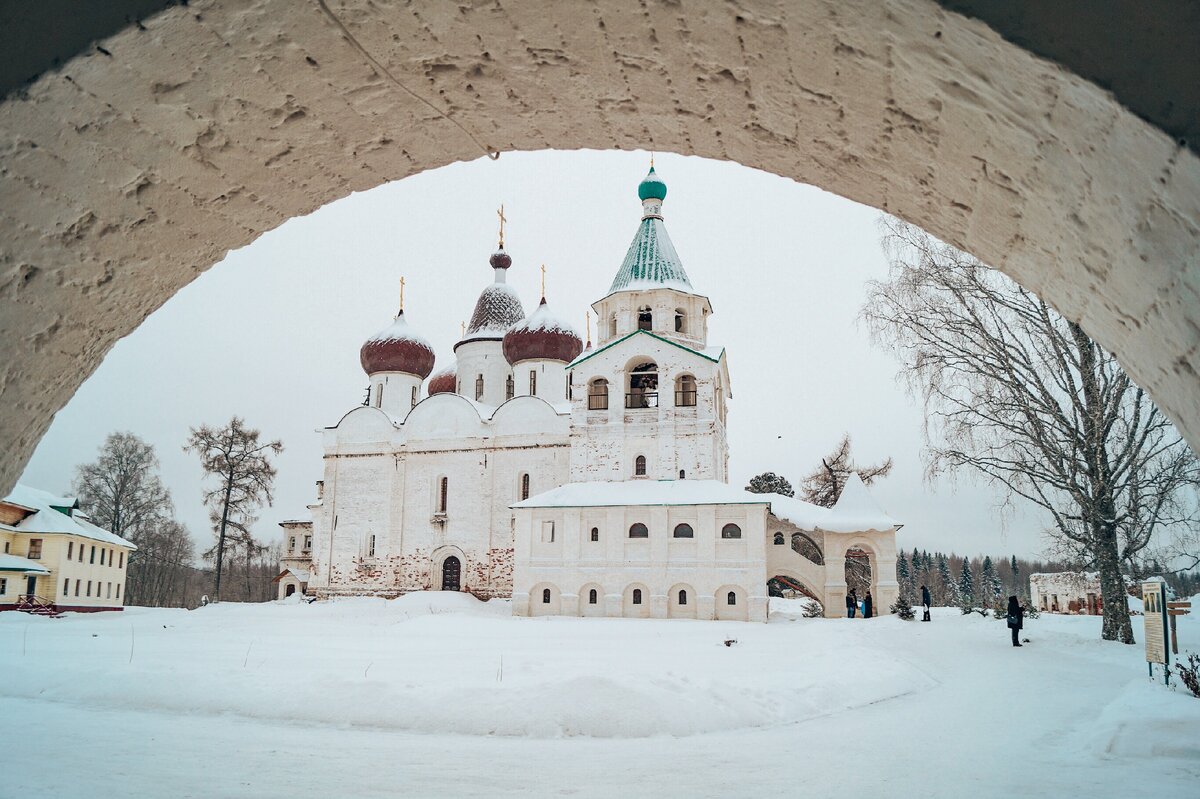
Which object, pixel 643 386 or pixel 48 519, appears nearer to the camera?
pixel 48 519

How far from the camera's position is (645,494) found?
26781 mm

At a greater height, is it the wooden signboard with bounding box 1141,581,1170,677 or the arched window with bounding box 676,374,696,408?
the arched window with bounding box 676,374,696,408

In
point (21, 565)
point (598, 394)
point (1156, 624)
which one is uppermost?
point (598, 394)

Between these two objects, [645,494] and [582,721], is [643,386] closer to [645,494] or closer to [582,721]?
[645,494]

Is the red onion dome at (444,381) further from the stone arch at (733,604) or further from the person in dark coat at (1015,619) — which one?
the person in dark coat at (1015,619)

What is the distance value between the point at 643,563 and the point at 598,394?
691cm

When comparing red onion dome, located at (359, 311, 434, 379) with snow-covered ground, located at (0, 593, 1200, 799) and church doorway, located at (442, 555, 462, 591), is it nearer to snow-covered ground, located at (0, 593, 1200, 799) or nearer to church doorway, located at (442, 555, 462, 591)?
church doorway, located at (442, 555, 462, 591)

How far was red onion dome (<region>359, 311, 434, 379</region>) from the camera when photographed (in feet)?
126

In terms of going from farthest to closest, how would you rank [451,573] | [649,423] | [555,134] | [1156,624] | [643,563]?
[451,573] → [649,423] → [643,563] → [1156,624] → [555,134]

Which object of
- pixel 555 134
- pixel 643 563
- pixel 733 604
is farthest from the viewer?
pixel 643 563

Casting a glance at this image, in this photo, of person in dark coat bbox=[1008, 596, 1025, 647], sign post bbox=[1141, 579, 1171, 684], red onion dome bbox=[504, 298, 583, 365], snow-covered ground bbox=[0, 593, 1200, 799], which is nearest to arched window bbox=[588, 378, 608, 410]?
red onion dome bbox=[504, 298, 583, 365]

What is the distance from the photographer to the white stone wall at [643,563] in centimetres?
2492

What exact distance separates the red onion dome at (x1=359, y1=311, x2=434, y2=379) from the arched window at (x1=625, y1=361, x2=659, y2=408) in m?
12.9

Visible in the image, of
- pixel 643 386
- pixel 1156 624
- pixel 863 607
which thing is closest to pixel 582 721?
pixel 1156 624
